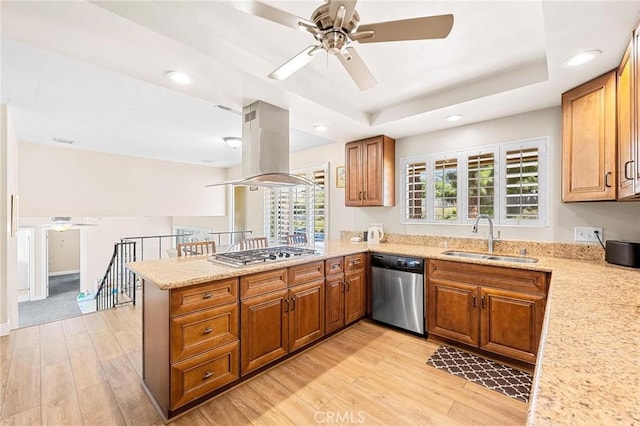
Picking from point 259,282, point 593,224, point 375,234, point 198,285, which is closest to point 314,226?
point 375,234

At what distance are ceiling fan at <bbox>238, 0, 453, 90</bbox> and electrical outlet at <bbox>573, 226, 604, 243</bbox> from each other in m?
2.37

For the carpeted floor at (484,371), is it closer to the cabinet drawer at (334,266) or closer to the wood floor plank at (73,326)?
the cabinet drawer at (334,266)

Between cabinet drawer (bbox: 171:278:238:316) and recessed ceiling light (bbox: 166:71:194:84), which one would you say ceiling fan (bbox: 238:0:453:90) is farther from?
cabinet drawer (bbox: 171:278:238:316)

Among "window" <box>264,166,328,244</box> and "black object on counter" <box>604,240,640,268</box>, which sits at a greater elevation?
"window" <box>264,166,328,244</box>

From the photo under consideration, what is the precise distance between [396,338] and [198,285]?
6.98ft

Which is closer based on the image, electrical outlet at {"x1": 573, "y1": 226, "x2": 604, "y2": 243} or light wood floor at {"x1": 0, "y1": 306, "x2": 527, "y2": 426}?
light wood floor at {"x1": 0, "y1": 306, "x2": 527, "y2": 426}

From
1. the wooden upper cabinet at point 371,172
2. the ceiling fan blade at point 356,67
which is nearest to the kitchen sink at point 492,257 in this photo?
the wooden upper cabinet at point 371,172

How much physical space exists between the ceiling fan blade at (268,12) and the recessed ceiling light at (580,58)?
5.82ft

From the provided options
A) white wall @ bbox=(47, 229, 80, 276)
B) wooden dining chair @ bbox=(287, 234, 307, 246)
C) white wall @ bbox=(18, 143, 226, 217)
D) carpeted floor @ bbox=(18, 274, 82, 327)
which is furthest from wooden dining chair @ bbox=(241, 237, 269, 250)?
white wall @ bbox=(47, 229, 80, 276)

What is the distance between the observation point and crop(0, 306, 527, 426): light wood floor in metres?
1.86

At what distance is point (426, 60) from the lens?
2287mm

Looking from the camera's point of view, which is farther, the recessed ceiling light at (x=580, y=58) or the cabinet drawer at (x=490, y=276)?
the cabinet drawer at (x=490, y=276)

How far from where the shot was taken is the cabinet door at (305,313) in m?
2.54

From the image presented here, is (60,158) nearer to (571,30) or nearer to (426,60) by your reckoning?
(426,60)
